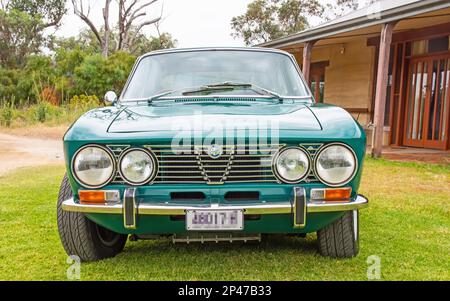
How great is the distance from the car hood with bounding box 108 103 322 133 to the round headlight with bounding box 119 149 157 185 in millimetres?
133

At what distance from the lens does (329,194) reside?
8.19 feet

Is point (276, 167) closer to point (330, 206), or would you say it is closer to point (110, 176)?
point (330, 206)

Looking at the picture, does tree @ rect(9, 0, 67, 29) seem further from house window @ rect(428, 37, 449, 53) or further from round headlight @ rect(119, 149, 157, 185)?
round headlight @ rect(119, 149, 157, 185)

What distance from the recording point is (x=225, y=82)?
3.48 m

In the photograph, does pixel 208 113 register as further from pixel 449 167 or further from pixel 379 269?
pixel 449 167

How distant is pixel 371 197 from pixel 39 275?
143 inches

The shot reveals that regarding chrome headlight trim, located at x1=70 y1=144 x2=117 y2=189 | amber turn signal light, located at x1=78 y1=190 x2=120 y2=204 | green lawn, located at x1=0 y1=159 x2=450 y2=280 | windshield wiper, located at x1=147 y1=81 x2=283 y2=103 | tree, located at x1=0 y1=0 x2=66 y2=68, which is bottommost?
green lawn, located at x1=0 y1=159 x2=450 y2=280

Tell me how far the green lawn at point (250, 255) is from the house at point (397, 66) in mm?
4465

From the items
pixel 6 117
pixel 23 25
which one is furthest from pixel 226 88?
pixel 23 25

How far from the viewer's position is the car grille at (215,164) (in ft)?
8.11

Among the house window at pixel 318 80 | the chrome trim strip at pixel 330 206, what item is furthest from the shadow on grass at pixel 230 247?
the house window at pixel 318 80

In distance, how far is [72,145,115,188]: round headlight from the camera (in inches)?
97.6

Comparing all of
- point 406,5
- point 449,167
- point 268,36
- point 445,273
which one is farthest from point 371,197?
point 268,36

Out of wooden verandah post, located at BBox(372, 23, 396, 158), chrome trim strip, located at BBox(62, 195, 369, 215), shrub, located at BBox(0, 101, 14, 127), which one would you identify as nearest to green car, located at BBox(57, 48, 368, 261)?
chrome trim strip, located at BBox(62, 195, 369, 215)
